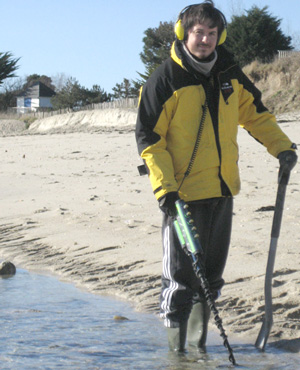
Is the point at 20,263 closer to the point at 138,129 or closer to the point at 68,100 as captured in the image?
the point at 138,129

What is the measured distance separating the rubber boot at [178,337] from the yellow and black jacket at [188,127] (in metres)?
0.71

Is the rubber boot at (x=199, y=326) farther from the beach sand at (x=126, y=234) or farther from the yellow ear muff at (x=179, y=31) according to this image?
the yellow ear muff at (x=179, y=31)

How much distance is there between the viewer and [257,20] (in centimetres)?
3631

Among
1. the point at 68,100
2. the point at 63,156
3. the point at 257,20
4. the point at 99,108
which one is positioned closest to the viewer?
the point at 63,156

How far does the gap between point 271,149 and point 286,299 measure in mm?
1097

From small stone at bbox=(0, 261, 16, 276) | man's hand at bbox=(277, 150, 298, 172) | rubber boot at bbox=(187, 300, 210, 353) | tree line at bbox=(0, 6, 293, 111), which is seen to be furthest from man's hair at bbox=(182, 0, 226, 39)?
tree line at bbox=(0, 6, 293, 111)

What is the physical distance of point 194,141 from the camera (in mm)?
3205

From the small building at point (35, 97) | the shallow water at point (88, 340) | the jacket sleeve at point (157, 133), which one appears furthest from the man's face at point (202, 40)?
the small building at point (35, 97)

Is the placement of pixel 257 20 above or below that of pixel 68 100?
above

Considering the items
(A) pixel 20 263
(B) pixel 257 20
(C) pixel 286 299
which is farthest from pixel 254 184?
(B) pixel 257 20

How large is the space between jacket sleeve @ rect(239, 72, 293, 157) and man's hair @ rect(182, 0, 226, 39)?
0.33 metres

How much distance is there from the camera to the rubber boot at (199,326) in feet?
11.6

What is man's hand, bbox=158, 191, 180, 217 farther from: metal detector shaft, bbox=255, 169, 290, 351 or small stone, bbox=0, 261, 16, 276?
small stone, bbox=0, 261, 16, 276

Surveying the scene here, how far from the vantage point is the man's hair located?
10.4 feet
